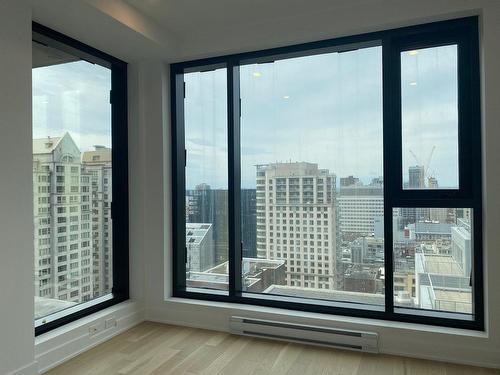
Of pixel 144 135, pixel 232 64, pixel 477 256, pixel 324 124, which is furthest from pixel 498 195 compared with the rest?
pixel 144 135

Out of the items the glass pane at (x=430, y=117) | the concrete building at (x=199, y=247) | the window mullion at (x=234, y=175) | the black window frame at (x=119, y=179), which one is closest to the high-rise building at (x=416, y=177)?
the glass pane at (x=430, y=117)

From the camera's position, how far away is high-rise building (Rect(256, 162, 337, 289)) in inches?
130

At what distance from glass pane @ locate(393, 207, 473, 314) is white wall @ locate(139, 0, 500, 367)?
0.21m

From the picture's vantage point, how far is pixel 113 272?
368cm

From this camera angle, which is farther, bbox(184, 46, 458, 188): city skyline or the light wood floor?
bbox(184, 46, 458, 188): city skyline

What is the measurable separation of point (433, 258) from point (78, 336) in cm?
293

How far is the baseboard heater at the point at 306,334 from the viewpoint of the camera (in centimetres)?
295

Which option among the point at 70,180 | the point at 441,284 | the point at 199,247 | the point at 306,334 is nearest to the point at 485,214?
the point at 441,284

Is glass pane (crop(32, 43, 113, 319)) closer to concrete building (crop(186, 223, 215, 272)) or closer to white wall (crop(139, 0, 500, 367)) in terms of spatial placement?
white wall (crop(139, 0, 500, 367))

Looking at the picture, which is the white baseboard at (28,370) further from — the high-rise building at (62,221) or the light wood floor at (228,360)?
the high-rise building at (62,221)

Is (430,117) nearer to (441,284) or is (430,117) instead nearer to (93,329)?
(441,284)

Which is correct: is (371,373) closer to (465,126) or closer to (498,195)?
(498,195)

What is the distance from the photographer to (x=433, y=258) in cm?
298

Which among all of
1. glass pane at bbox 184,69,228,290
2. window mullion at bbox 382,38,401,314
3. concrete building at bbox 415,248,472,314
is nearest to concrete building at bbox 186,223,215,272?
glass pane at bbox 184,69,228,290
